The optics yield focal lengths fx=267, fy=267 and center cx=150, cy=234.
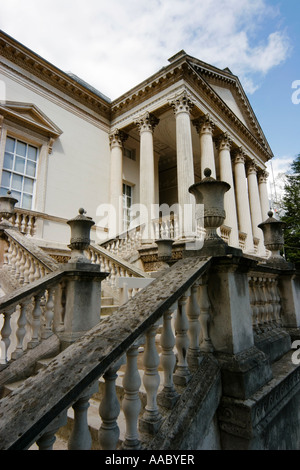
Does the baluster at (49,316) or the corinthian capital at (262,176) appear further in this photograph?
the corinthian capital at (262,176)

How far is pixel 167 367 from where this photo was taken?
6.43 feet

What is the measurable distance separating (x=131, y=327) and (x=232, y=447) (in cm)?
139

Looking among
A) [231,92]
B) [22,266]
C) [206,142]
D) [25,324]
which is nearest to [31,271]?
[22,266]

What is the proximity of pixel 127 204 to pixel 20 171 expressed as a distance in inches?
226

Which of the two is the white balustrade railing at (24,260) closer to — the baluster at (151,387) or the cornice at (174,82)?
the baluster at (151,387)

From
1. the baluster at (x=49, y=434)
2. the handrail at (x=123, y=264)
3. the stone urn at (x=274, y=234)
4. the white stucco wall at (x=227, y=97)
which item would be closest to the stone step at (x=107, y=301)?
the handrail at (x=123, y=264)

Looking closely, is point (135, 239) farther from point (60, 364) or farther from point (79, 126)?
point (60, 364)

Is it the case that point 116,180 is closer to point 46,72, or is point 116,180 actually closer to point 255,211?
point 46,72

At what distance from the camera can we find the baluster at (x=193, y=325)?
2.25 metres

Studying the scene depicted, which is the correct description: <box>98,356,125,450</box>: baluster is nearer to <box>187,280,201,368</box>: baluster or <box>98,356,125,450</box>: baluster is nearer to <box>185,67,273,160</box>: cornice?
<box>187,280,201,368</box>: baluster

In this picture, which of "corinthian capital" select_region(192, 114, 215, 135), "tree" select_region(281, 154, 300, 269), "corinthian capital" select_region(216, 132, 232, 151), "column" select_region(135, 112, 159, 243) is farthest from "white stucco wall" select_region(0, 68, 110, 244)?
"tree" select_region(281, 154, 300, 269)

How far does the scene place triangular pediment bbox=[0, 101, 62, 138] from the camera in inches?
382

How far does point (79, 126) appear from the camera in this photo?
12.5 m

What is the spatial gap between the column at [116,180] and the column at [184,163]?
11.1 ft
